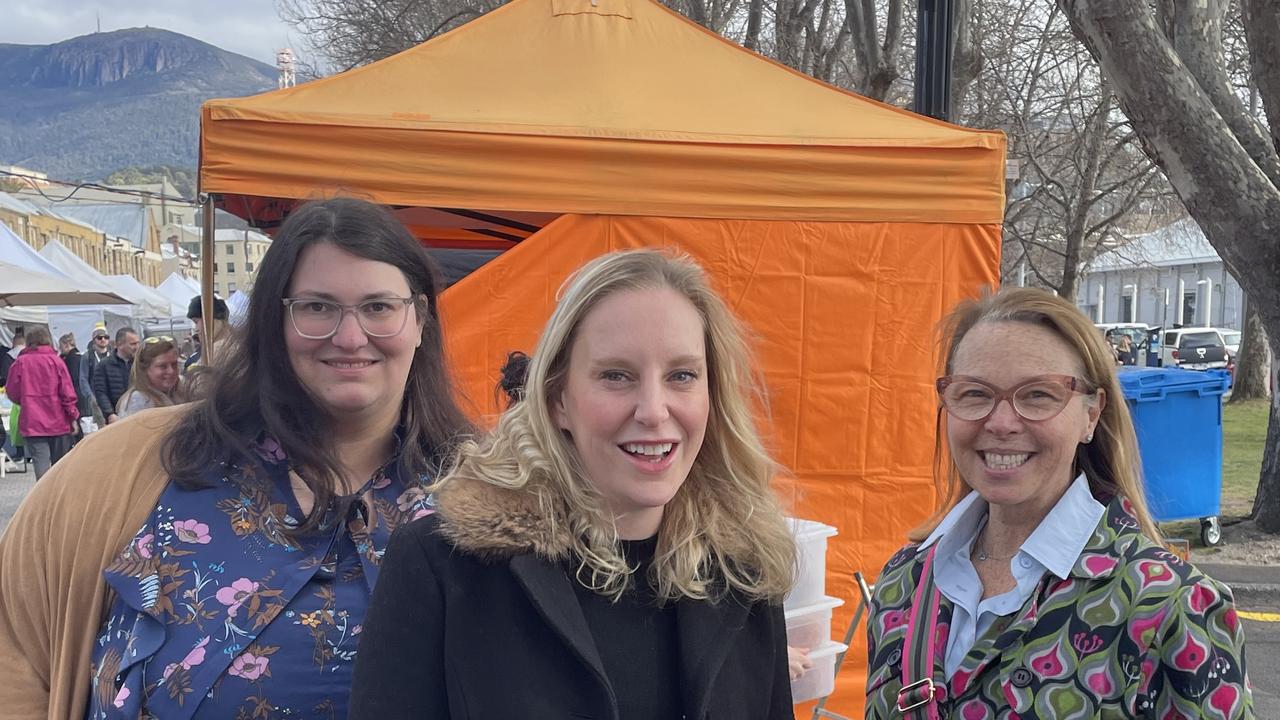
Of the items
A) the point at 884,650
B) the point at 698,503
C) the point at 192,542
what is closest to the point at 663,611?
the point at 698,503

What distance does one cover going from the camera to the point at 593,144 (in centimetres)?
439

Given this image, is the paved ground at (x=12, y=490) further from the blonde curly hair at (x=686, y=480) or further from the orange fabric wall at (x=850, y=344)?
the blonde curly hair at (x=686, y=480)

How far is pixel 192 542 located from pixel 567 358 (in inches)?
30.4

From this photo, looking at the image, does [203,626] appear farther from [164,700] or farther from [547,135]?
[547,135]

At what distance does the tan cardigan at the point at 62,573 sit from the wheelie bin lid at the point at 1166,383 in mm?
7323

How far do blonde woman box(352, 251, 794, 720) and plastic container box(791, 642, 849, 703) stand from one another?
3.60 ft

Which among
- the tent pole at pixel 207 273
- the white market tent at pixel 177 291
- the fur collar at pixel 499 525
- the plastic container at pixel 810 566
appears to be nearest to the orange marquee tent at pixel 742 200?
the tent pole at pixel 207 273

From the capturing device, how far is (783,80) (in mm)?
4988

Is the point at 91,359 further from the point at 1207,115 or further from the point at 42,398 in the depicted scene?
the point at 1207,115

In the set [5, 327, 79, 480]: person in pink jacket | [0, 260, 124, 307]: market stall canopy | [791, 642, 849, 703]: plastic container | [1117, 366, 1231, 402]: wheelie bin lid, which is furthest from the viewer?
[0, 260, 124, 307]: market stall canopy

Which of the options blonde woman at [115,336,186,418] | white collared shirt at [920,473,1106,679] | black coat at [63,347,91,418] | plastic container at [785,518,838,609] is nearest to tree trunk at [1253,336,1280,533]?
plastic container at [785,518,838,609]

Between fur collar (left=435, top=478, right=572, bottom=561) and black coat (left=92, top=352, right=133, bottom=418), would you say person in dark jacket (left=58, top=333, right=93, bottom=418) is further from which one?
fur collar (left=435, top=478, right=572, bottom=561)

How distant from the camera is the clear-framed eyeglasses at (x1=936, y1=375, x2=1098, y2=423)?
1822 mm

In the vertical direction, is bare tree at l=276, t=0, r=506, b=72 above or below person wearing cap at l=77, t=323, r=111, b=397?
above
